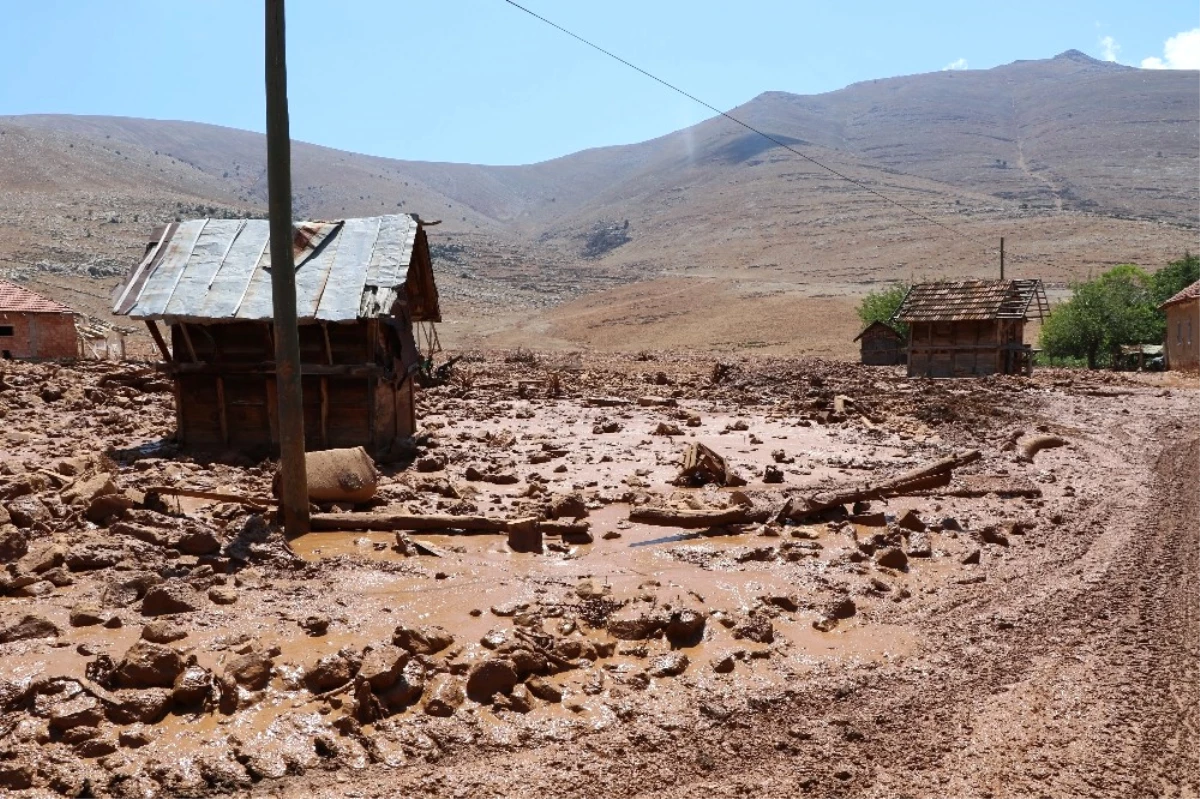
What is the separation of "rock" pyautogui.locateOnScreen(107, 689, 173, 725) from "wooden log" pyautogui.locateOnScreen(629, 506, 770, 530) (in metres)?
5.01

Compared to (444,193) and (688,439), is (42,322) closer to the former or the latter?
(688,439)

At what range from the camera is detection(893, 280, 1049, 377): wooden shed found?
30.6 metres

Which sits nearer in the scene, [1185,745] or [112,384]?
[1185,745]

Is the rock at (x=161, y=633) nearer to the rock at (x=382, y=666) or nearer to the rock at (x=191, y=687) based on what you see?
the rock at (x=191, y=687)

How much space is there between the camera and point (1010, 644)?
5.96m

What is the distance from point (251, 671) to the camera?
503cm

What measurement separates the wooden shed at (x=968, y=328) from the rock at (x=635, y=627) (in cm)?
2741

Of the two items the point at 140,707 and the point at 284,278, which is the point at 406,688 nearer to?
the point at 140,707

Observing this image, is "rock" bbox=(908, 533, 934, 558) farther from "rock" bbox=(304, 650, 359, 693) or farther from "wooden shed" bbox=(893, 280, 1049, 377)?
"wooden shed" bbox=(893, 280, 1049, 377)

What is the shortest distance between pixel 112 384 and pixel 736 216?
94.6 m

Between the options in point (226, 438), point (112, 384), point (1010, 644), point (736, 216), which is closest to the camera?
point (1010, 644)

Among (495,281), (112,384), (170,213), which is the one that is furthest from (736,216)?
(112,384)

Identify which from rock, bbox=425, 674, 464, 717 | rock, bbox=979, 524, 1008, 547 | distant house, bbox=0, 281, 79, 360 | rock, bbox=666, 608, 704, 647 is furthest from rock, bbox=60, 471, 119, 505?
distant house, bbox=0, 281, 79, 360

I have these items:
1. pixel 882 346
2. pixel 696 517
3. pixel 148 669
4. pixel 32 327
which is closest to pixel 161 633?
pixel 148 669
